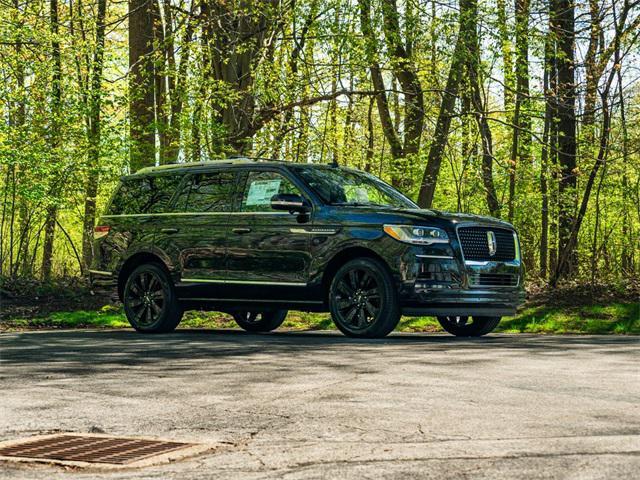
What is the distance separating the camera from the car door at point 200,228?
14023 millimetres

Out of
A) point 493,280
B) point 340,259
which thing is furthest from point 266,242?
point 493,280

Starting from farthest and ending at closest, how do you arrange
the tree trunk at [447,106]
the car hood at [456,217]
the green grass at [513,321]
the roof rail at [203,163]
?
the tree trunk at [447,106]
the green grass at [513,321]
the roof rail at [203,163]
the car hood at [456,217]

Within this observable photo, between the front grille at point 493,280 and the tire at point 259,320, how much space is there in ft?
13.1

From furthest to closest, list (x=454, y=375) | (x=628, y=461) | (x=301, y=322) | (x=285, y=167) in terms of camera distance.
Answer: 1. (x=301, y=322)
2. (x=285, y=167)
3. (x=454, y=375)
4. (x=628, y=461)

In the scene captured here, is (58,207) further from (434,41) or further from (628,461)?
(628,461)

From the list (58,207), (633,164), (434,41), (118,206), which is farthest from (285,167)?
(58,207)

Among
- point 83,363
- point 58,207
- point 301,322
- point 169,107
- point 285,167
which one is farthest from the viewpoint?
point 58,207

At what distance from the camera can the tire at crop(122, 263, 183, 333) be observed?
14.5 m

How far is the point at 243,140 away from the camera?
22328mm

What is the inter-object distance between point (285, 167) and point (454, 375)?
17.8 ft

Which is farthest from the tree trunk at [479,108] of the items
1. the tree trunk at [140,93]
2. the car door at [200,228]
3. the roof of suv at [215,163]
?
the car door at [200,228]

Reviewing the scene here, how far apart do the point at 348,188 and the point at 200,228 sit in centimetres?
201

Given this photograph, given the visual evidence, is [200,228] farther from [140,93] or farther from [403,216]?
[140,93]

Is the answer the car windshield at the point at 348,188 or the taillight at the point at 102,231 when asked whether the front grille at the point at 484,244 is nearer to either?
the car windshield at the point at 348,188
